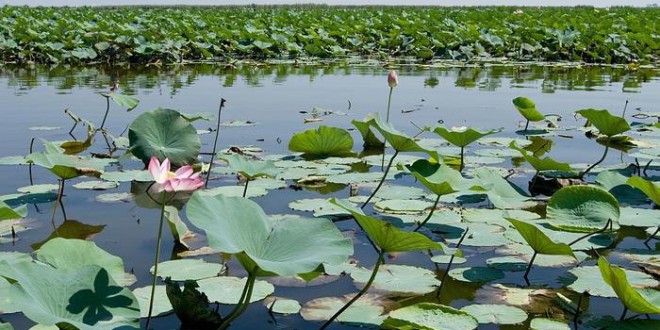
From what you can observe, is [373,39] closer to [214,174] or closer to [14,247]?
[214,174]

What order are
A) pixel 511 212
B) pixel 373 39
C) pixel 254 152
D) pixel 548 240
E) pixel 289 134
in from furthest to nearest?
pixel 373 39, pixel 289 134, pixel 254 152, pixel 511 212, pixel 548 240

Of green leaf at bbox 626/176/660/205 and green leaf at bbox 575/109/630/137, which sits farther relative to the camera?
green leaf at bbox 575/109/630/137

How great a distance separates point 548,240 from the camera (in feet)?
5.51

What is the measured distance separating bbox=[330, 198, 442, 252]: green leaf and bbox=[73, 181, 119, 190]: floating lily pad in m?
1.49

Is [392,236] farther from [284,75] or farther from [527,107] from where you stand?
[284,75]

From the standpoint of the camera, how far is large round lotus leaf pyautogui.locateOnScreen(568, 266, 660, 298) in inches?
67.1

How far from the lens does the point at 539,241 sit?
172 centimetres

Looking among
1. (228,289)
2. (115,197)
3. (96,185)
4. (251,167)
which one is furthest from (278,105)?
(228,289)

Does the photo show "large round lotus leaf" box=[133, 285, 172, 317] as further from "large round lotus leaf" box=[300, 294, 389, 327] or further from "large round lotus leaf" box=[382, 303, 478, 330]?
"large round lotus leaf" box=[382, 303, 478, 330]

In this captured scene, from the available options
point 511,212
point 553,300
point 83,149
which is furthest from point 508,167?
point 83,149

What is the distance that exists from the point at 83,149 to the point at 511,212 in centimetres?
204

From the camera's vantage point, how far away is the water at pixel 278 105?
2.10m

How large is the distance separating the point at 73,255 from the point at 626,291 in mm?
1033

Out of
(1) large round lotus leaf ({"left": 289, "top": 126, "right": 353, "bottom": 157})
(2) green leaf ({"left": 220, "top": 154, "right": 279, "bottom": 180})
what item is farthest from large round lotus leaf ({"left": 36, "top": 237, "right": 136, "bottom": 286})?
(1) large round lotus leaf ({"left": 289, "top": 126, "right": 353, "bottom": 157})
